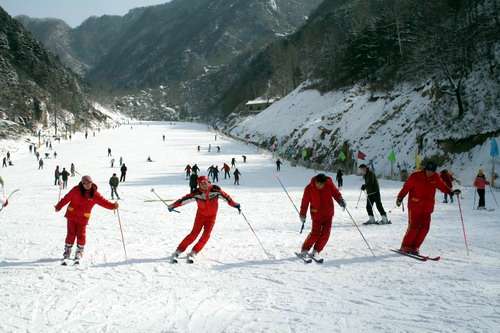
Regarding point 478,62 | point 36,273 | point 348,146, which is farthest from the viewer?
point 348,146

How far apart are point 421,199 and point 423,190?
0.17 metres

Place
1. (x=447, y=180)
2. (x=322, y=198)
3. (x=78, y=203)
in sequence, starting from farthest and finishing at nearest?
(x=447, y=180) → (x=78, y=203) → (x=322, y=198)

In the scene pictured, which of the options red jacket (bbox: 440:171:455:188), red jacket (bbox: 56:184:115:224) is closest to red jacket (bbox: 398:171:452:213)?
red jacket (bbox: 440:171:455:188)

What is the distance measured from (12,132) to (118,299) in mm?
78785

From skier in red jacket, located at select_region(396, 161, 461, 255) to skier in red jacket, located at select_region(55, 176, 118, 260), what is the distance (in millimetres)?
5618

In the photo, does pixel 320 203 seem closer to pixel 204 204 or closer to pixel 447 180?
pixel 204 204

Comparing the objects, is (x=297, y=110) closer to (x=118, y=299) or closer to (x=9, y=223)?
(x=9, y=223)

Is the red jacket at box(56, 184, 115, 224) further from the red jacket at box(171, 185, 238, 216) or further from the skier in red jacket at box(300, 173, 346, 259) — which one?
the skier in red jacket at box(300, 173, 346, 259)

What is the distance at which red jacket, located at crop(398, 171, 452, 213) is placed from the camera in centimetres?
721

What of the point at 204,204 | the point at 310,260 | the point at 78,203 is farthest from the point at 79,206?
the point at 310,260

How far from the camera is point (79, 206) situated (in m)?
7.33

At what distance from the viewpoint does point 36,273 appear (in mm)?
6953

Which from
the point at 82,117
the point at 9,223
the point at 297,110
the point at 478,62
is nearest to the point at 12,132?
the point at 82,117

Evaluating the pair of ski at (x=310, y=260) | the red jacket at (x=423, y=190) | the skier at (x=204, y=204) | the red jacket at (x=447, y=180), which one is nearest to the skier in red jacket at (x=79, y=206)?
the skier at (x=204, y=204)
